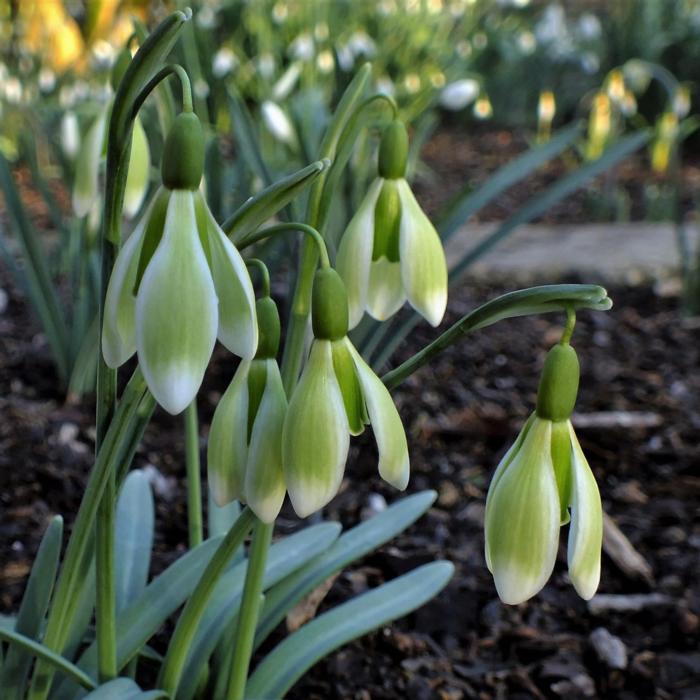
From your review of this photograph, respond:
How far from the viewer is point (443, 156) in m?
5.73

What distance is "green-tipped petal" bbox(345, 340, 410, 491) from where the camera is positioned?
0.67 meters

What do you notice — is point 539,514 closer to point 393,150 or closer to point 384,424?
point 384,424

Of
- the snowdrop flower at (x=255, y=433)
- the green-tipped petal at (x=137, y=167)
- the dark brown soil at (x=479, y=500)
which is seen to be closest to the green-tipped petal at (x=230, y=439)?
the snowdrop flower at (x=255, y=433)

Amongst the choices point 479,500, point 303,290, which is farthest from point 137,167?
point 479,500

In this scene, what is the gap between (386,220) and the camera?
802 millimetres

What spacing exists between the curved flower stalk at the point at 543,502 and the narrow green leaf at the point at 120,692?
0.36m

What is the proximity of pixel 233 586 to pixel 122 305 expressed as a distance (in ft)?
1.71

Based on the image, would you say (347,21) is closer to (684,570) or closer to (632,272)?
(632,272)

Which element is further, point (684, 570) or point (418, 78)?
point (418, 78)

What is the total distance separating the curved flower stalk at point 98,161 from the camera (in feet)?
3.14

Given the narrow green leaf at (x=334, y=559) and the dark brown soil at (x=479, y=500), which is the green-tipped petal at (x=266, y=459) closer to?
the narrow green leaf at (x=334, y=559)

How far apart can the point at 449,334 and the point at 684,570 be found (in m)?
1.00

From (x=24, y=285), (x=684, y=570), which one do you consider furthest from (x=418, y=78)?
(x=684, y=570)

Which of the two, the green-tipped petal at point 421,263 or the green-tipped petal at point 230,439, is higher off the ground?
the green-tipped petal at point 421,263
